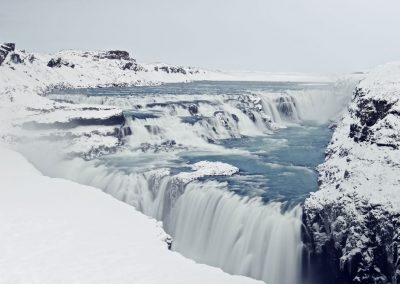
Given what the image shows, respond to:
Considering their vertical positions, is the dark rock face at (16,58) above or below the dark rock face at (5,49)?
below

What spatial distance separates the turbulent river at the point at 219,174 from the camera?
63.8 ft

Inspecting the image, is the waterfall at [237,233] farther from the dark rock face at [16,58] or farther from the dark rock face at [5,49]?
the dark rock face at [16,58]

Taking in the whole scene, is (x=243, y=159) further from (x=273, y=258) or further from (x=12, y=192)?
(x=12, y=192)

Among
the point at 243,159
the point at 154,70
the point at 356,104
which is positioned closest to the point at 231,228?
the point at 356,104

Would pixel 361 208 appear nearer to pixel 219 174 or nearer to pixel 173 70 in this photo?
pixel 219 174

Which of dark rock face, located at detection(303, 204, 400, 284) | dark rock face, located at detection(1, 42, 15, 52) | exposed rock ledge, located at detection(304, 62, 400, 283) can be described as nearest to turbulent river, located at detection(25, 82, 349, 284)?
dark rock face, located at detection(303, 204, 400, 284)

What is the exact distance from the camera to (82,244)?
14586 millimetres

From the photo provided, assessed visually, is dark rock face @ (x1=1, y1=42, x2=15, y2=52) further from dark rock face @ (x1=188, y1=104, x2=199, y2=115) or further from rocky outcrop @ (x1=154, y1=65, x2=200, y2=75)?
dark rock face @ (x1=188, y1=104, x2=199, y2=115)

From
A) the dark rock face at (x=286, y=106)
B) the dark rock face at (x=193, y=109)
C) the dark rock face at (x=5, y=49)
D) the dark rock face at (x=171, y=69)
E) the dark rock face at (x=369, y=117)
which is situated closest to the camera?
the dark rock face at (x=369, y=117)

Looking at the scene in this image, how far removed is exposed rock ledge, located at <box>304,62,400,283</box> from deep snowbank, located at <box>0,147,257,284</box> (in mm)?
5151

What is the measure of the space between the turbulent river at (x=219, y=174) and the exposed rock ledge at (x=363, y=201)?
146cm

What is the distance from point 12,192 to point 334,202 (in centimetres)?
1350

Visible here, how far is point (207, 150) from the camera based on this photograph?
3672cm

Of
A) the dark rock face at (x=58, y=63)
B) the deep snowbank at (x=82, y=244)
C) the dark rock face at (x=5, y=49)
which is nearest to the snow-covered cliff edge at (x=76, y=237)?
the deep snowbank at (x=82, y=244)
